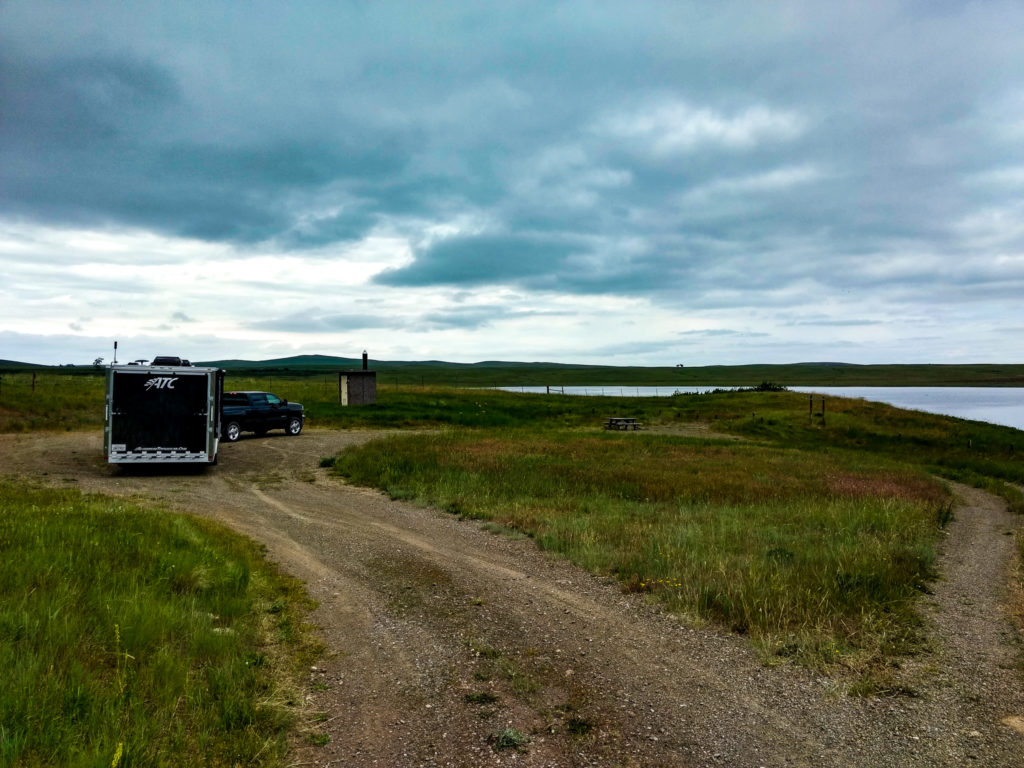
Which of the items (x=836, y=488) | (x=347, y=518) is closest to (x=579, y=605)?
(x=347, y=518)

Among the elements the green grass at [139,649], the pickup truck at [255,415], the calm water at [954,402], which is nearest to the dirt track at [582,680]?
the green grass at [139,649]

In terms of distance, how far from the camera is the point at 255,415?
30125mm

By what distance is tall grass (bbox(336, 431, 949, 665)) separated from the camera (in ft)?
26.6

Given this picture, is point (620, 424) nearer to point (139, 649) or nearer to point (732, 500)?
point (732, 500)

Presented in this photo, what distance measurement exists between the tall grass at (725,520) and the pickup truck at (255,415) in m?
7.11

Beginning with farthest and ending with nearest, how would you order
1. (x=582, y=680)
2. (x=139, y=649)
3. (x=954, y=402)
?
1. (x=954, y=402)
2. (x=582, y=680)
3. (x=139, y=649)

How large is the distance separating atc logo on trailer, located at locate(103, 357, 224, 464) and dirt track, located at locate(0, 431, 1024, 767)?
9.96 meters

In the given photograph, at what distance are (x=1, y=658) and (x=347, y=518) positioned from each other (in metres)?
9.14

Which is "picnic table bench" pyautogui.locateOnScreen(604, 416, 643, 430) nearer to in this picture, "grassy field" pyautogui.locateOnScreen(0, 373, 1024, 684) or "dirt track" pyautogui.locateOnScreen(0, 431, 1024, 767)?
"grassy field" pyautogui.locateOnScreen(0, 373, 1024, 684)

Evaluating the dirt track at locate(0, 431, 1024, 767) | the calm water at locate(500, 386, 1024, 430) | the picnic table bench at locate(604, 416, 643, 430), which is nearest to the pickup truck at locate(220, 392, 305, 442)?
the picnic table bench at locate(604, 416, 643, 430)

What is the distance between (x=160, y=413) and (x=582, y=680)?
17351 millimetres

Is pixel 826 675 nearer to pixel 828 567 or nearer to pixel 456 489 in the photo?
pixel 828 567

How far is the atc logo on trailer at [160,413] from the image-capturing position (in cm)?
1927

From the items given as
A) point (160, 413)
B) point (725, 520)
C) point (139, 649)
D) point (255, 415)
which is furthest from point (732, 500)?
point (255, 415)
